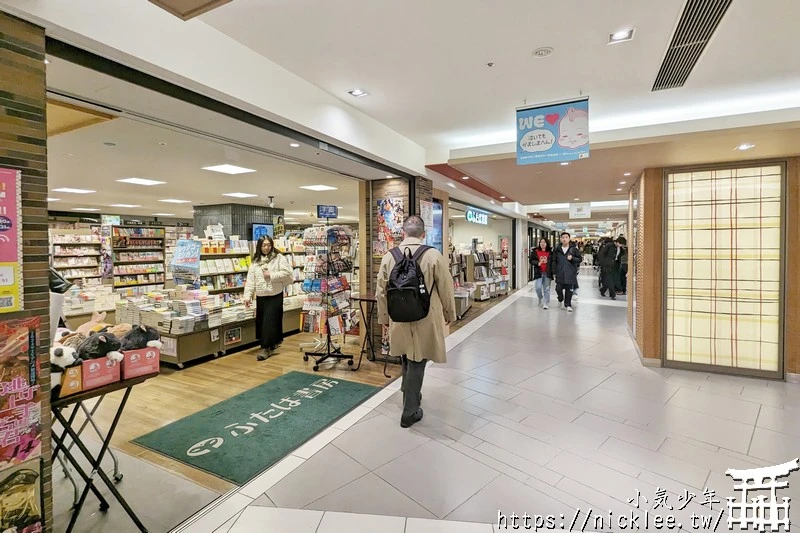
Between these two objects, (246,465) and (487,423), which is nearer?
(246,465)

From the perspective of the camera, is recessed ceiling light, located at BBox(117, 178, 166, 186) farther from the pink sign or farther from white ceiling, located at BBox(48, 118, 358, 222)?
the pink sign

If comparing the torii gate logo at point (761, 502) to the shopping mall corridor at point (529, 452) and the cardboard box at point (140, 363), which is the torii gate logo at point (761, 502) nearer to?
the shopping mall corridor at point (529, 452)

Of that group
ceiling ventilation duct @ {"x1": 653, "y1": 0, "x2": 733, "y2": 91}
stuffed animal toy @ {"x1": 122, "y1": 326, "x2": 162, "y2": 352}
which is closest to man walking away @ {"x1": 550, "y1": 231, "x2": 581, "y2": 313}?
ceiling ventilation duct @ {"x1": 653, "y1": 0, "x2": 733, "y2": 91}

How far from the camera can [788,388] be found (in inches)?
176

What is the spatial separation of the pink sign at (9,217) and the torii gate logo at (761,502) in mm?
3868

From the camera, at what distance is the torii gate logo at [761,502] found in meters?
2.25

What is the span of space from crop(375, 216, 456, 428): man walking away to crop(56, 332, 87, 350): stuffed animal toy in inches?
77.8

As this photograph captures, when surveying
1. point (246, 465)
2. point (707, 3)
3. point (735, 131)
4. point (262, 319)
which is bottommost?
point (246, 465)

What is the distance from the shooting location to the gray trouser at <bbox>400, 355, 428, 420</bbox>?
337cm

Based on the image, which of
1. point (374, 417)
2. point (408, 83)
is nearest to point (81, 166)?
point (408, 83)

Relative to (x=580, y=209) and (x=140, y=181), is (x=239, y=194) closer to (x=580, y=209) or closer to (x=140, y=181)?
(x=140, y=181)

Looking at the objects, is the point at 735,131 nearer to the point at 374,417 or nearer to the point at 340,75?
the point at 340,75

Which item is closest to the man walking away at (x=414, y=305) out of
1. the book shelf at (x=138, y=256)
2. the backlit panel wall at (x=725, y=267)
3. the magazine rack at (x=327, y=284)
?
the magazine rack at (x=327, y=284)

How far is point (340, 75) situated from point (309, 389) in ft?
10.4
